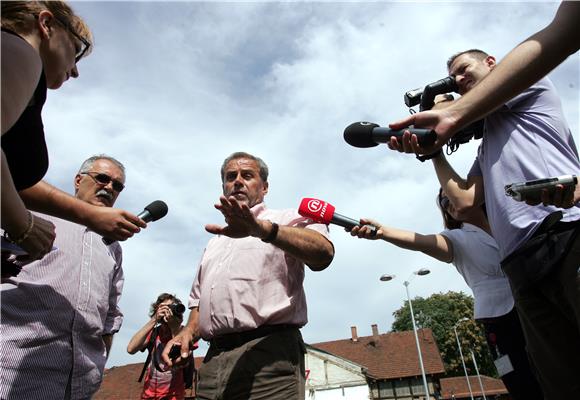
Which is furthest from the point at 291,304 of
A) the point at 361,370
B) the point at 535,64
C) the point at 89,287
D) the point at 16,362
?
the point at 361,370

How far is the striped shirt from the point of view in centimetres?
260

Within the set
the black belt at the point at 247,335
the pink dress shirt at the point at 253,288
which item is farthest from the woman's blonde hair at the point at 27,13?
the black belt at the point at 247,335

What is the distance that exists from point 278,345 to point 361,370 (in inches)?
1406

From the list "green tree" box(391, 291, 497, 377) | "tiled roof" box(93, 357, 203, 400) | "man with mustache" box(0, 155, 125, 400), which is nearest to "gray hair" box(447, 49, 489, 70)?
"man with mustache" box(0, 155, 125, 400)

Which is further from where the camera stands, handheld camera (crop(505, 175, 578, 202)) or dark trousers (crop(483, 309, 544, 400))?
dark trousers (crop(483, 309, 544, 400))

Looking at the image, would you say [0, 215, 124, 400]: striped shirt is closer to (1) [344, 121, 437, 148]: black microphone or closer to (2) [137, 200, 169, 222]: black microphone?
(2) [137, 200, 169, 222]: black microphone

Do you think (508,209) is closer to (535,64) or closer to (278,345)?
(535,64)

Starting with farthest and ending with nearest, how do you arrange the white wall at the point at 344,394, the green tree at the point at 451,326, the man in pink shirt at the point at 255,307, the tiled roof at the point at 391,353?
the green tree at the point at 451,326 → the tiled roof at the point at 391,353 → the white wall at the point at 344,394 → the man in pink shirt at the point at 255,307

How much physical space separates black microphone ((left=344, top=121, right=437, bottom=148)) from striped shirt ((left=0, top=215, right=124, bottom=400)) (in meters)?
2.05

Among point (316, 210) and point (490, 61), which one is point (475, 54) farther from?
point (316, 210)

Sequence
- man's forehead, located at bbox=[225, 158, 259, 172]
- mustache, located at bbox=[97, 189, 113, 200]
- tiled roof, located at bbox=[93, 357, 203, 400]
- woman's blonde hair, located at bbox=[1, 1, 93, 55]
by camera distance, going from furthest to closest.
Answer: tiled roof, located at bbox=[93, 357, 203, 400] → mustache, located at bbox=[97, 189, 113, 200] → man's forehead, located at bbox=[225, 158, 259, 172] → woman's blonde hair, located at bbox=[1, 1, 93, 55]

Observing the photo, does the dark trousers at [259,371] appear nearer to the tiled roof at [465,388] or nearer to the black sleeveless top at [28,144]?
the black sleeveless top at [28,144]

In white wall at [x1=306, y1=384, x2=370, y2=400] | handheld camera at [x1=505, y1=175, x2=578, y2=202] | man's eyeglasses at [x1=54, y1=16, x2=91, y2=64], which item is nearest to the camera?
handheld camera at [x1=505, y1=175, x2=578, y2=202]

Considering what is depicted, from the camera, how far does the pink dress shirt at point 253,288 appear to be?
9.71ft
